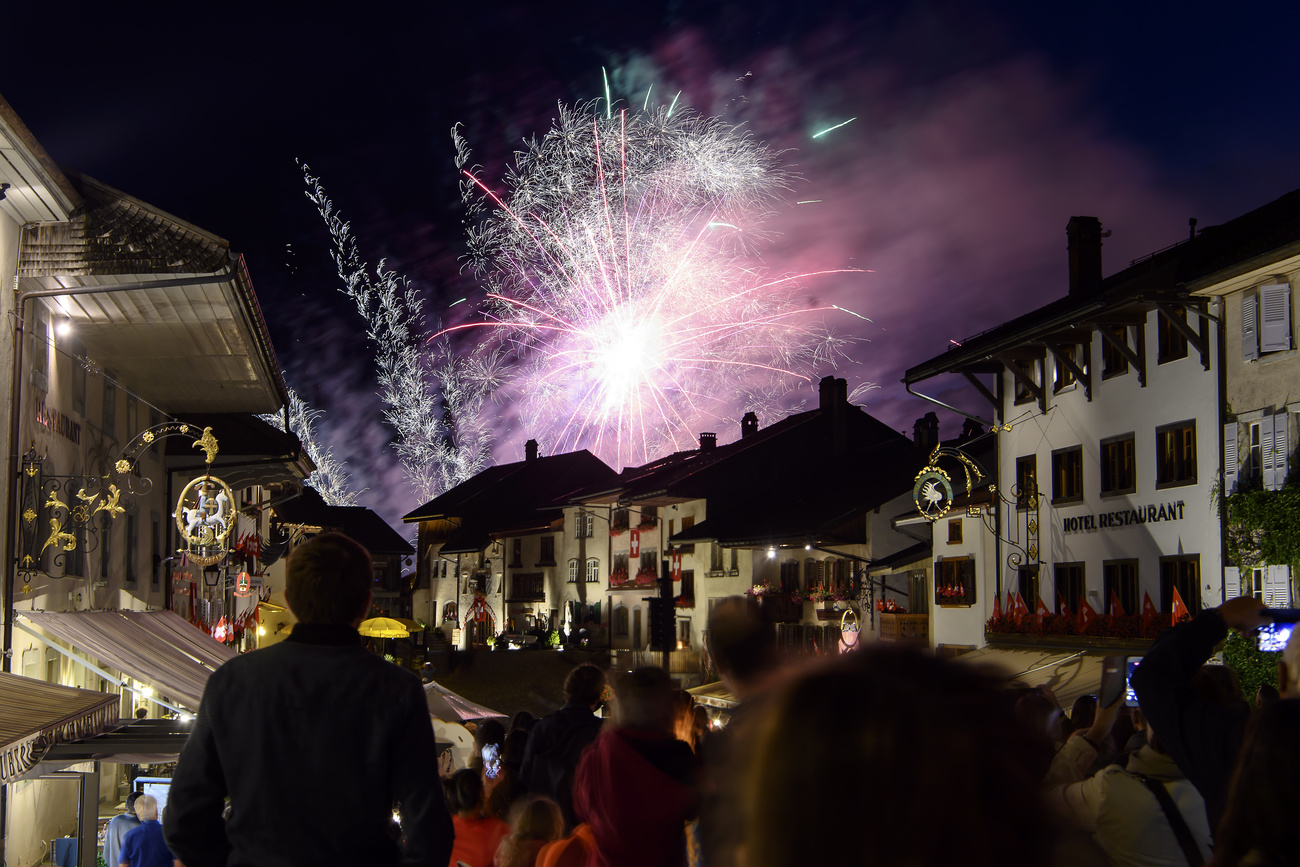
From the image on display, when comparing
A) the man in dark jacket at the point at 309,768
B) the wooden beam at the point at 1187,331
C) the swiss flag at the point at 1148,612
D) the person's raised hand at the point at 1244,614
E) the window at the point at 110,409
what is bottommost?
the swiss flag at the point at 1148,612

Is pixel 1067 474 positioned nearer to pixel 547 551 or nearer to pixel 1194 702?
pixel 1194 702

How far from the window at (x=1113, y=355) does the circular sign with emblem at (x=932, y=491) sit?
500 centimetres

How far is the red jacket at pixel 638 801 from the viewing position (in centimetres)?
419

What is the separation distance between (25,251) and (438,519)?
238ft

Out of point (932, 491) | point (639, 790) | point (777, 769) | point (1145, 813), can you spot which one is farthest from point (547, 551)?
point (777, 769)

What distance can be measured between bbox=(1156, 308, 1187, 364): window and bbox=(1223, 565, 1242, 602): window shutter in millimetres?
4343

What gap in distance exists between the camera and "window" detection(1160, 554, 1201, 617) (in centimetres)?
2253

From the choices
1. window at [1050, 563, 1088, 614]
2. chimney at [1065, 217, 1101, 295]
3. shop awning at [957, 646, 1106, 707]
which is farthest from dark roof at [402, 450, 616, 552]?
shop awning at [957, 646, 1106, 707]

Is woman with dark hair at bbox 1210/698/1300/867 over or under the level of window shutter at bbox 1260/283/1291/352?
under

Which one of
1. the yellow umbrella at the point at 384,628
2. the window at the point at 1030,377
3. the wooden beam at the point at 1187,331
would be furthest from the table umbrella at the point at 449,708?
the window at the point at 1030,377

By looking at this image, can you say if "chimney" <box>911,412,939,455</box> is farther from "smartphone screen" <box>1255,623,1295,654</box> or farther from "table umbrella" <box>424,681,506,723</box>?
"smartphone screen" <box>1255,623,1295,654</box>

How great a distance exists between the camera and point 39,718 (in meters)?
9.35

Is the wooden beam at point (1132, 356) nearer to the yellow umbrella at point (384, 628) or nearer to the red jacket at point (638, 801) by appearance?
the yellow umbrella at point (384, 628)

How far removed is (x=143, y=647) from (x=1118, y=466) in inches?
769
